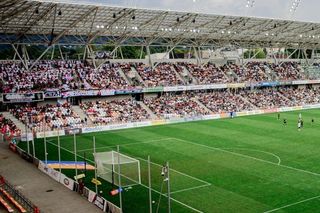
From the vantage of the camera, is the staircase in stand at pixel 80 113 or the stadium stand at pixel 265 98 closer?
the staircase in stand at pixel 80 113

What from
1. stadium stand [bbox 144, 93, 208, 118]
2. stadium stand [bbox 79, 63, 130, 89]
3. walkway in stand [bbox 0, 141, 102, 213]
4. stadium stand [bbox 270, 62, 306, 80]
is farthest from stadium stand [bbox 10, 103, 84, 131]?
stadium stand [bbox 270, 62, 306, 80]

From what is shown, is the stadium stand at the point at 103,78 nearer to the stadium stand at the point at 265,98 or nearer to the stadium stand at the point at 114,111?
the stadium stand at the point at 114,111

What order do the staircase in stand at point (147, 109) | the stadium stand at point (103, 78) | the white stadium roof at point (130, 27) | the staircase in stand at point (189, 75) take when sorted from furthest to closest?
the staircase in stand at point (189, 75) < the stadium stand at point (103, 78) < the staircase in stand at point (147, 109) < the white stadium roof at point (130, 27)

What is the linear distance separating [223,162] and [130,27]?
28.3 m

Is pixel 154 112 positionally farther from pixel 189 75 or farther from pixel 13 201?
pixel 13 201

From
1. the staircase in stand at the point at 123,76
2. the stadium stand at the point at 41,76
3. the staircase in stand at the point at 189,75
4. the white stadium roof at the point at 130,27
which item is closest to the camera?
the white stadium roof at the point at 130,27

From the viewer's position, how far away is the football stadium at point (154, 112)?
84.4 feet

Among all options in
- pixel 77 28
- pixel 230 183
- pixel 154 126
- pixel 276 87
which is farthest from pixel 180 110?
pixel 230 183

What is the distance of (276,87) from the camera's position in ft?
260

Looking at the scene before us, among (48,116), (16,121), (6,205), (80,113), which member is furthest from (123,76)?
(6,205)

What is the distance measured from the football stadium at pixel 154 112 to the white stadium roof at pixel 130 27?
25 cm

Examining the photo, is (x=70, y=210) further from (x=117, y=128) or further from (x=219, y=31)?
(x=219, y=31)

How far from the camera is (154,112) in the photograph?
59.8 meters

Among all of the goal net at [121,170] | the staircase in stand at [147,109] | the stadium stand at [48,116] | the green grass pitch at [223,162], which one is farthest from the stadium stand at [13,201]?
the staircase in stand at [147,109]
